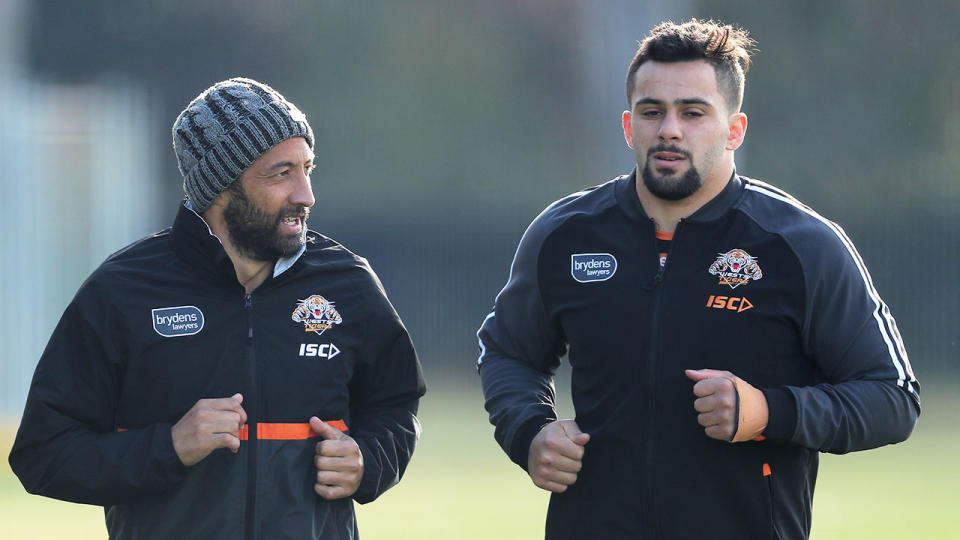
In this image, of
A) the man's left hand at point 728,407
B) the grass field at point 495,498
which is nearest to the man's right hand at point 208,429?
the man's left hand at point 728,407

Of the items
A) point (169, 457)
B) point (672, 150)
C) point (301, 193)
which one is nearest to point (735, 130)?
point (672, 150)

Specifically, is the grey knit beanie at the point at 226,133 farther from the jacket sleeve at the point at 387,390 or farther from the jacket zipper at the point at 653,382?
the jacket zipper at the point at 653,382

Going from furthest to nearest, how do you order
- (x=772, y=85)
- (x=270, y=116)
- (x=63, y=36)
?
(x=772, y=85), (x=63, y=36), (x=270, y=116)

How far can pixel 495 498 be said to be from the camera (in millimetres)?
7801

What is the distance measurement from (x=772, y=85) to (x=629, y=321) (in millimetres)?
9789

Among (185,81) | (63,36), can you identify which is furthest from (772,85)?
(63,36)

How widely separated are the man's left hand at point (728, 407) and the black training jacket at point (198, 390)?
2.55 ft

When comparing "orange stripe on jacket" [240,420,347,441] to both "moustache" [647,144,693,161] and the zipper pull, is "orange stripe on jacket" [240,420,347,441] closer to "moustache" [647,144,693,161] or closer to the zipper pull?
the zipper pull

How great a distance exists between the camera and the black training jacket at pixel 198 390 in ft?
9.26

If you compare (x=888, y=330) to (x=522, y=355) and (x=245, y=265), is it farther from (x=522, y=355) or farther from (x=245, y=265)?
(x=245, y=265)

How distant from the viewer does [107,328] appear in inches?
113

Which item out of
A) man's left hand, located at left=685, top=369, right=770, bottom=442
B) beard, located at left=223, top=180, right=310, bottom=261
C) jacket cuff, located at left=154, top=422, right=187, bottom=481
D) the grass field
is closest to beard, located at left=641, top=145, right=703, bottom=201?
man's left hand, located at left=685, top=369, right=770, bottom=442

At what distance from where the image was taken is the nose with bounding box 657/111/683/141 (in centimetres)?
288

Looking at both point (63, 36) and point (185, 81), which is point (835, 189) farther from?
point (63, 36)
